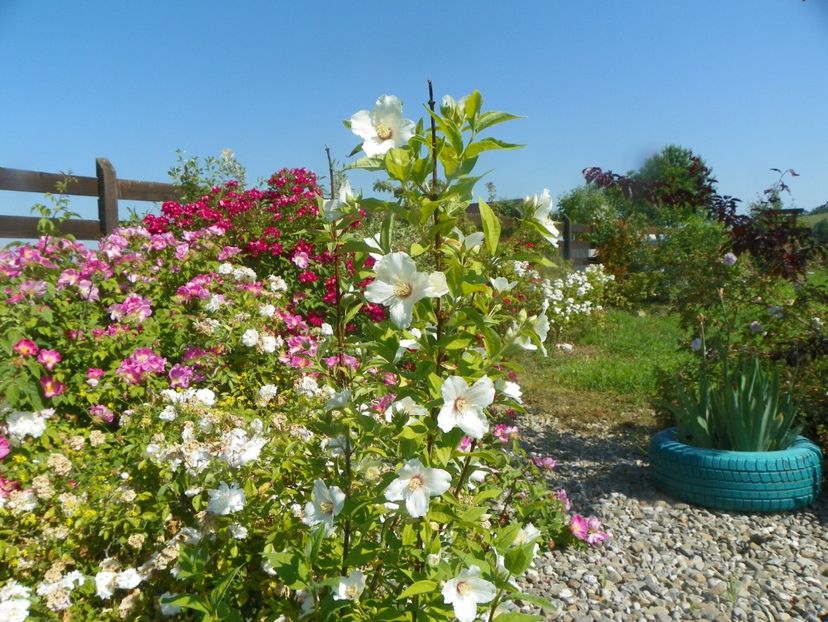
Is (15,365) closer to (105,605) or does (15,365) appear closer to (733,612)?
(105,605)

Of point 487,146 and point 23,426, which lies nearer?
point 487,146

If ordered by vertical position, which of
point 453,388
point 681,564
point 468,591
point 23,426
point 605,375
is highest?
point 453,388

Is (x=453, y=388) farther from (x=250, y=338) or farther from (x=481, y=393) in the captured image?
(x=250, y=338)

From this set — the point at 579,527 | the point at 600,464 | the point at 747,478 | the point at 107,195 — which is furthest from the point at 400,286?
the point at 107,195

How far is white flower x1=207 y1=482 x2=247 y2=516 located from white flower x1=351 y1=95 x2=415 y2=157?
1.02m

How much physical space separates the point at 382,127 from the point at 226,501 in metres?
1.09

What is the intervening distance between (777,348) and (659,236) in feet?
31.7

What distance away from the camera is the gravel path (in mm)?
2316

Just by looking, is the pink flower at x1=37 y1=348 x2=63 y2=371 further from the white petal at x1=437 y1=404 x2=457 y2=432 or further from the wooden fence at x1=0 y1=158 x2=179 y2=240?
the wooden fence at x1=0 y1=158 x2=179 y2=240

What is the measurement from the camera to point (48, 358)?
292cm

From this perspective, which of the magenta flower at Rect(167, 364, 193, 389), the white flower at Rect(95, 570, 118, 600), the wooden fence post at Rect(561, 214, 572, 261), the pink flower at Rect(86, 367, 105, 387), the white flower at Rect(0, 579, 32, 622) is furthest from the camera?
the wooden fence post at Rect(561, 214, 572, 261)

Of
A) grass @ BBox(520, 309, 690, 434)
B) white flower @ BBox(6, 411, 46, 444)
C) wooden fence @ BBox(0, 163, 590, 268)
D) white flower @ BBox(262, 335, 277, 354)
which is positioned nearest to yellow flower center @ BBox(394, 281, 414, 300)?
white flower @ BBox(6, 411, 46, 444)

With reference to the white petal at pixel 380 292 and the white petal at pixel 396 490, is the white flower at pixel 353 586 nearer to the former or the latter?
the white petal at pixel 396 490

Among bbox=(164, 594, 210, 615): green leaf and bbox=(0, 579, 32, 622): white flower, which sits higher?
bbox=(164, 594, 210, 615): green leaf
